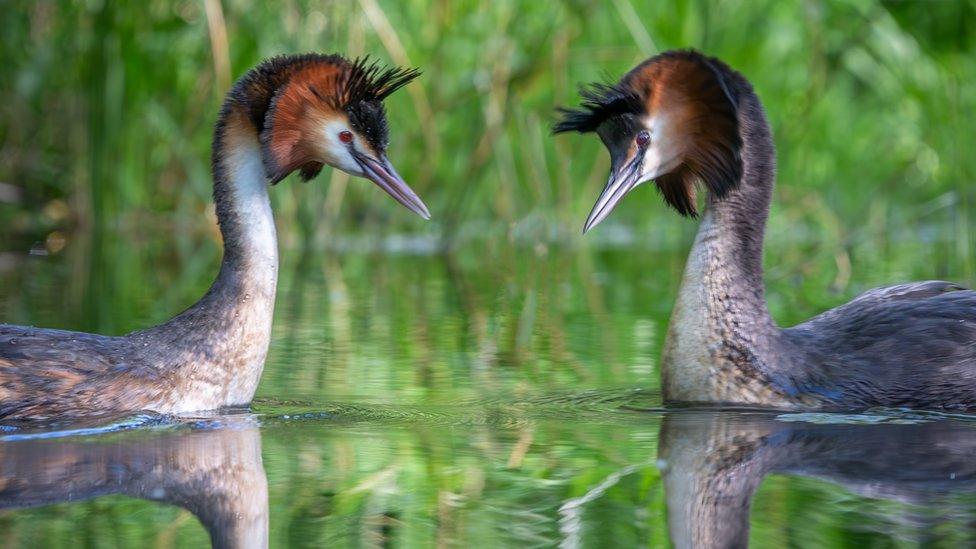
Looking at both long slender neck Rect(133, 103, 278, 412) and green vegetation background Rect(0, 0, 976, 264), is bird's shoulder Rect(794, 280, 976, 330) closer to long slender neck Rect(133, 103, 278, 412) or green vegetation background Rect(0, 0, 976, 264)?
long slender neck Rect(133, 103, 278, 412)

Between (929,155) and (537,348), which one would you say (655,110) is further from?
(929,155)

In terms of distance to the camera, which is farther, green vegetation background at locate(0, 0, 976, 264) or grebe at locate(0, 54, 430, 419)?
green vegetation background at locate(0, 0, 976, 264)

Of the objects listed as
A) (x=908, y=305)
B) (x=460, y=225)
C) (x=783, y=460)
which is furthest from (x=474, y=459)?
(x=460, y=225)

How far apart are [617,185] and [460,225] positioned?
752cm

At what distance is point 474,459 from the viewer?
4.93 meters

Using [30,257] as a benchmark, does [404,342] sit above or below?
below

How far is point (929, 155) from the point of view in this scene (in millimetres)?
13594

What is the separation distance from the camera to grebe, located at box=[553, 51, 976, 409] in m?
6.15

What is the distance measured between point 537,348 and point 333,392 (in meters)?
1.69

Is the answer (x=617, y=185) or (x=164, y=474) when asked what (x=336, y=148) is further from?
(x=164, y=474)

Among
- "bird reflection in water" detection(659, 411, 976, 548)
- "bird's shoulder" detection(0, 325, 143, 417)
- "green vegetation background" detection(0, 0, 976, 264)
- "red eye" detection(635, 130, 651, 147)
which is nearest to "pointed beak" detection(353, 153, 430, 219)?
"red eye" detection(635, 130, 651, 147)

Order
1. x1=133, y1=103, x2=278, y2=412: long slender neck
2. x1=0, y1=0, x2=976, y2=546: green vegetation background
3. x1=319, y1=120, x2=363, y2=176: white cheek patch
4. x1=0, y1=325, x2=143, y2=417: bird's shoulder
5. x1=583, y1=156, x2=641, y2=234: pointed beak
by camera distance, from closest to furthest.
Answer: x1=0, y1=0, x2=976, y2=546: green vegetation background
x1=0, y1=325, x2=143, y2=417: bird's shoulder
x1=133, y1=103, x2=278, y2=412: long slender neck
x1=583, y1=156, x2=641, y2=234: pointed beak
x1=319, y1=120, x2=363, y2=176: white cheek patch

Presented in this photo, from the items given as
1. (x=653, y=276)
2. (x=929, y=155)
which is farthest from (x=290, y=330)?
(x=929, y=155)

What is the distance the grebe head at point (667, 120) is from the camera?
6.47 meters
